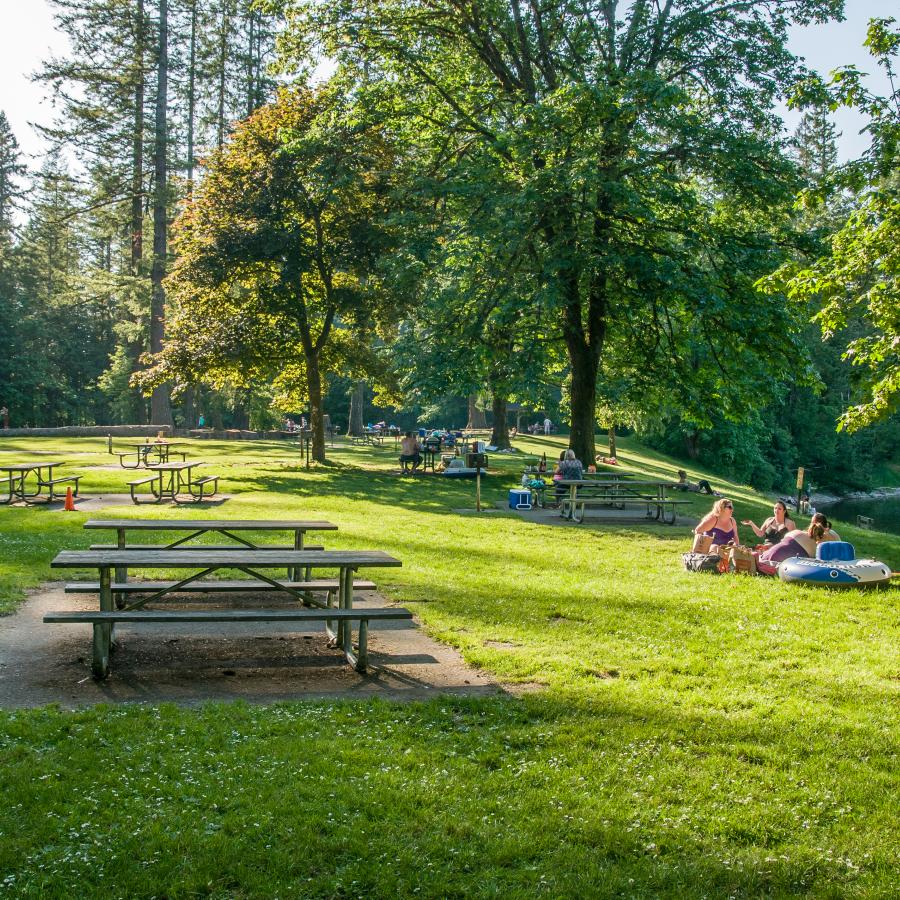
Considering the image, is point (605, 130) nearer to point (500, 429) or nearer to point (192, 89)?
point (500, 429)

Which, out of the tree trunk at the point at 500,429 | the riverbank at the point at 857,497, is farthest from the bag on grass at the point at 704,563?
the riverbank at the point at 857,497

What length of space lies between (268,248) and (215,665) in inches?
851

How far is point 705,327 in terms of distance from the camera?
65.4ft

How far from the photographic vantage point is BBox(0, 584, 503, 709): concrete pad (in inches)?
247

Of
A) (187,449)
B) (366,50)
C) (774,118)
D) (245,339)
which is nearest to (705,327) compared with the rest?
(774,118)

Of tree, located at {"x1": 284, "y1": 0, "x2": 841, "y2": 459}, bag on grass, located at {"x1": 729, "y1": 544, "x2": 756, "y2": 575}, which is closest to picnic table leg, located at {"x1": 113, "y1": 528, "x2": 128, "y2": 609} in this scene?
bag on grass, located at {"x1": 729, "y1": 544, "x2": 756, "y2": 575}

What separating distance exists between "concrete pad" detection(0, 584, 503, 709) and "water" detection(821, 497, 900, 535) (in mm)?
35667

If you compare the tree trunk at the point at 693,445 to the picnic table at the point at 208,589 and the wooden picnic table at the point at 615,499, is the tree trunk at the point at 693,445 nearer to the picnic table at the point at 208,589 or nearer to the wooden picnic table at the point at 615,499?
the wooden picnic table at the point at 615,499

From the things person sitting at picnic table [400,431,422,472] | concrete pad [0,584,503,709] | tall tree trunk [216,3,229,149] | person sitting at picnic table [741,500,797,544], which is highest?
tall tree trunk [216,3,229,149]

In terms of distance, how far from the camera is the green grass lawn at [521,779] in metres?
3.86

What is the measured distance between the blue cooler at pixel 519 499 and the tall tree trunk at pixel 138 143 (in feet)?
97.1

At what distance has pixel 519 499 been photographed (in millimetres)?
20219

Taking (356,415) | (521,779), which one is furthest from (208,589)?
(356,415)

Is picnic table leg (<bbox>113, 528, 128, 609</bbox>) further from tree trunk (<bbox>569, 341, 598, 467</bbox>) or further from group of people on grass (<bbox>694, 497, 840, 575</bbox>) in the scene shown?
tree trunk (<bbox>569, 341, 598, 467</bbox>)
